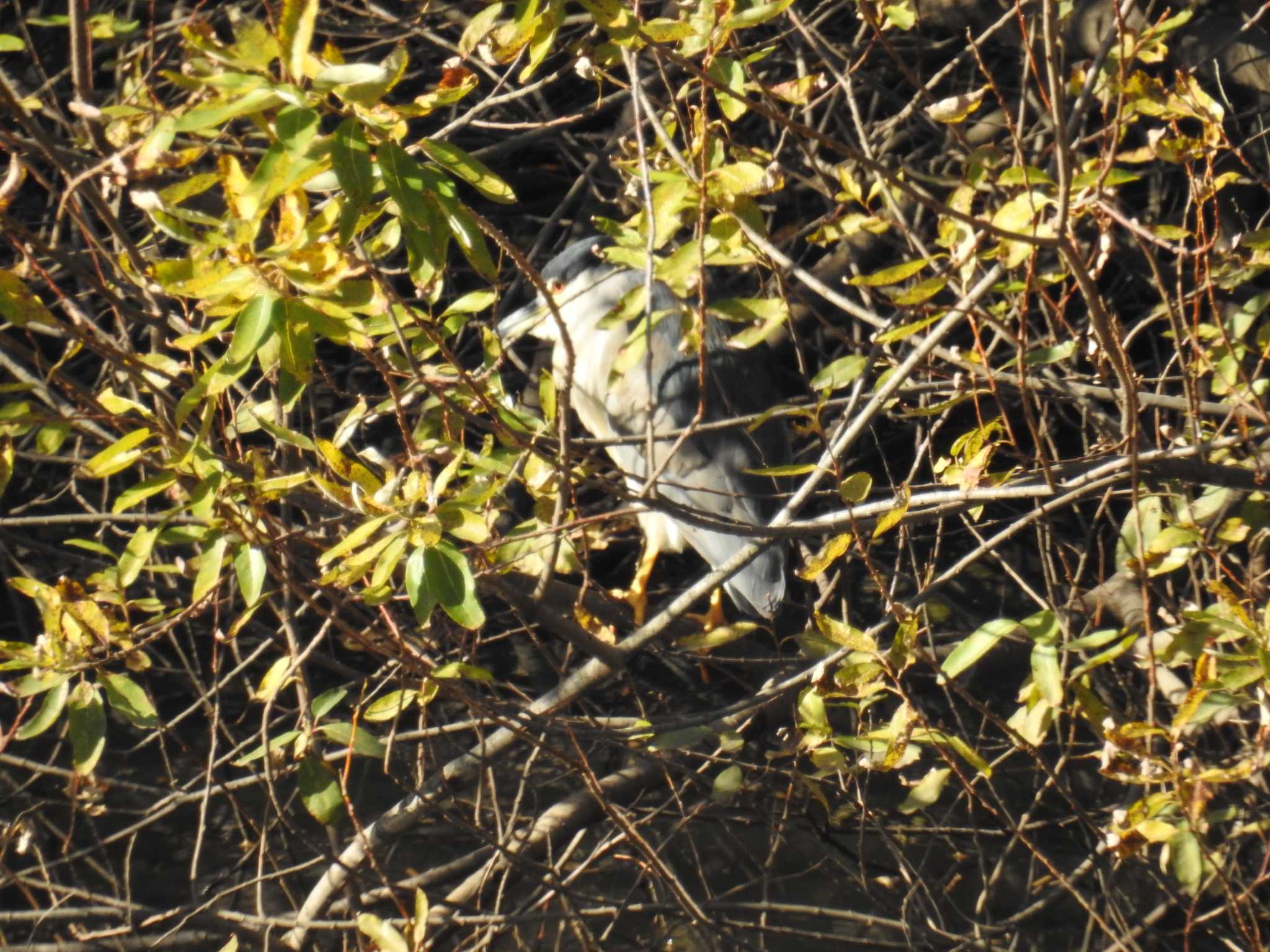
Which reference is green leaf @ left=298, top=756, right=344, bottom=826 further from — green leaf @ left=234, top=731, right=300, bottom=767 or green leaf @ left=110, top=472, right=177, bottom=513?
green leaf @ left=110, top=472, right=177, bottom=513

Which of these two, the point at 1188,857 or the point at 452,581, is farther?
the point at 1188,857

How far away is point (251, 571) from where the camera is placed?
138cm

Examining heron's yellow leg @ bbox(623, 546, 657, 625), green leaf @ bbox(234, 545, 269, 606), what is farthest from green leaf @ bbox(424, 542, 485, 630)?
heron's yellow leg @ bbox(623, 546, 657, 625)

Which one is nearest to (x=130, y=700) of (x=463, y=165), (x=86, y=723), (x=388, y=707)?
(x=86, y=723)

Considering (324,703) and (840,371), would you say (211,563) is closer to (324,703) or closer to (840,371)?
(324,703)

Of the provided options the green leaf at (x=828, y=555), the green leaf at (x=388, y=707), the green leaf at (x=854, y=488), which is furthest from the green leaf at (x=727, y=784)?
the green leaf at (x=854, y=488)

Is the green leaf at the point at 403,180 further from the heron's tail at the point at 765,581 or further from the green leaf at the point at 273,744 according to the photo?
the heron's tail at the point at 765,581

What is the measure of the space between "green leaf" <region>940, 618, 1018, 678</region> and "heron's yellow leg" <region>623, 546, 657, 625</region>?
142 centimetres

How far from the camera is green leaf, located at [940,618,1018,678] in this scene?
4.71ft

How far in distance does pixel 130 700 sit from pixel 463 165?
835 mm

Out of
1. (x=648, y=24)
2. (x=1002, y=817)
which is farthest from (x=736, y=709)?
(x=648, y=24)

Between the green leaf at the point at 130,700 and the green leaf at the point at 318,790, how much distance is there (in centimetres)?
20

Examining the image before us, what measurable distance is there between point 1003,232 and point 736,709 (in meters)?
1.04

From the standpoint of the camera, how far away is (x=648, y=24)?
1267 millimetres
